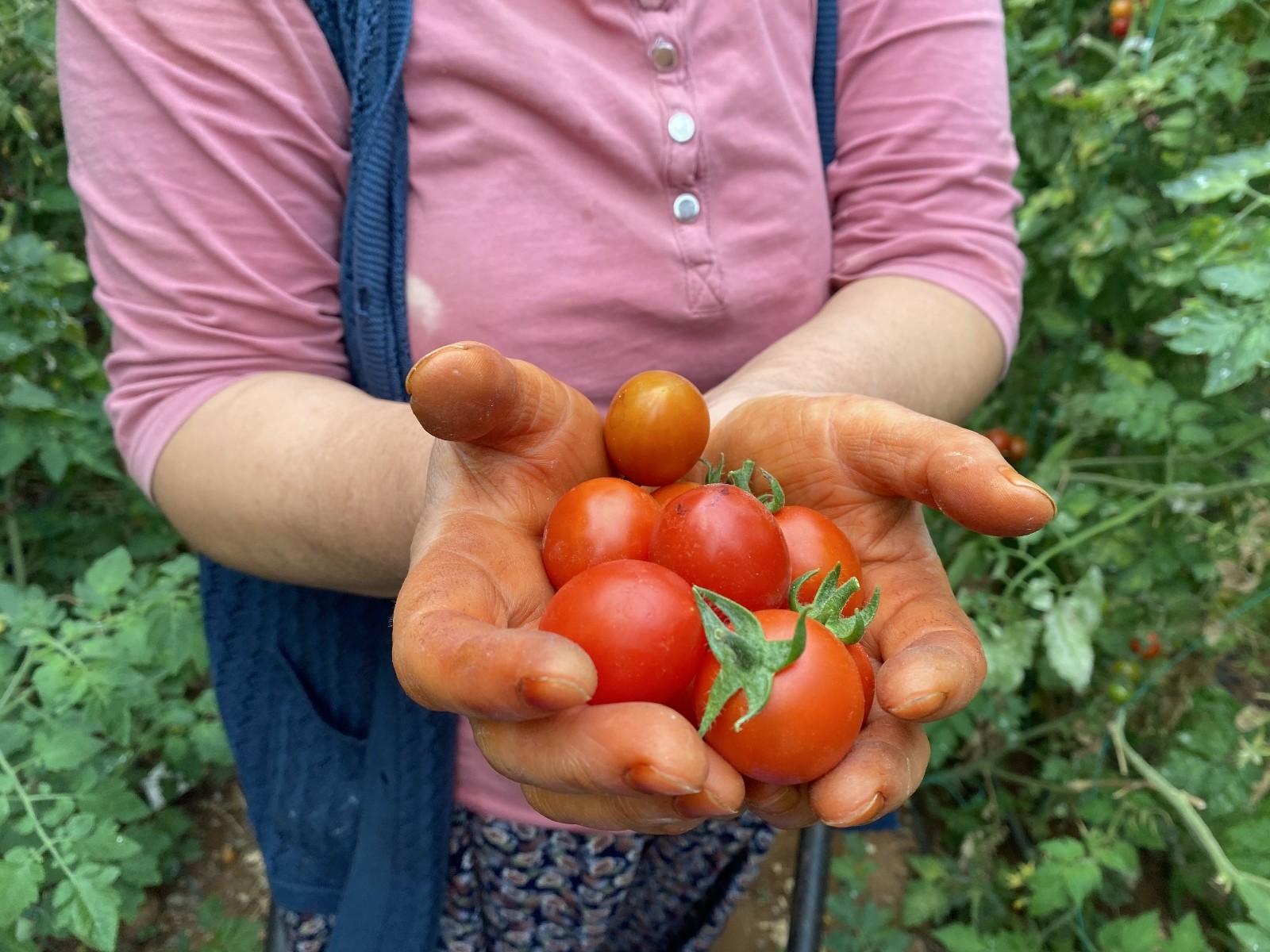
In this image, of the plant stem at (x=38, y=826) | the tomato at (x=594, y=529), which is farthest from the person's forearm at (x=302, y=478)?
A: the plant stem at (x=38, y=826)

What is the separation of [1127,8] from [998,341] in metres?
1.17

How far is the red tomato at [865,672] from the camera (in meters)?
0.91

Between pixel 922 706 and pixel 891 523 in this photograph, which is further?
pixel 891 523

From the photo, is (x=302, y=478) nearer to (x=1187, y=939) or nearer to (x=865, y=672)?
(x=865, y=672)

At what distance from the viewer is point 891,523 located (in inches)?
41.6

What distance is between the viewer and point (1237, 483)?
70.0 inches

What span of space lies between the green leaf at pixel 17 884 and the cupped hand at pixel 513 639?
3.24ft

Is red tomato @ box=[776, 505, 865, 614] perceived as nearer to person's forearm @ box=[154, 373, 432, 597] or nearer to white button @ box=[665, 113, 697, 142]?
person's forearm @ box=[154, 373, 432, 597]

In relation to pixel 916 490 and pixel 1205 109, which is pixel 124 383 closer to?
pixel 916 490

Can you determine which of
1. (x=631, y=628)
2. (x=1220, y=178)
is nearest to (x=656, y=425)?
(x=631, y=628)

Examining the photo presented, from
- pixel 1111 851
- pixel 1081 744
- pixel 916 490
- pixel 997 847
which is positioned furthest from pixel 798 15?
pixel 997 847

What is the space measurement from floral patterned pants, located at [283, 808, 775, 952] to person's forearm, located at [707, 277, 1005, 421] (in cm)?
77

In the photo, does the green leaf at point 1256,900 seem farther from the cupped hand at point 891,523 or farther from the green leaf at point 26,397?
the green leaf at point 26,397

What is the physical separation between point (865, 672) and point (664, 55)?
91cm
